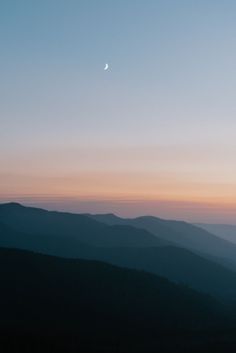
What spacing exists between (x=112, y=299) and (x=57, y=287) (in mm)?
13505

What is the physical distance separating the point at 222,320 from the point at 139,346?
131 ft

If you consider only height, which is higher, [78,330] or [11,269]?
[11,269]

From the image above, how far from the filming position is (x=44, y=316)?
109m

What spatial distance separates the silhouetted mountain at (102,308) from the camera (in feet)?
299

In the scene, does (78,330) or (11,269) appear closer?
(78,330)

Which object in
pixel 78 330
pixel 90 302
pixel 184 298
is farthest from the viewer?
pixel 184 298

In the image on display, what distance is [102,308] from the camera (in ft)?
388

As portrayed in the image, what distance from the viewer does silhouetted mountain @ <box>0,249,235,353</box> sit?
91.2 metres

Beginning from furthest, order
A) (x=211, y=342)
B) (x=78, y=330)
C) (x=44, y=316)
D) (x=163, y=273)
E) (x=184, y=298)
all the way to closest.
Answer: (x=163, y=273), (x=184, y=298), (x=44, y=316), (x=78, y=330), (x=211, y=342)

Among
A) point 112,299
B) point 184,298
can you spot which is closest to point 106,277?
point 112,299

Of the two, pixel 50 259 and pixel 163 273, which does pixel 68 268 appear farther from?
pixel 163 273

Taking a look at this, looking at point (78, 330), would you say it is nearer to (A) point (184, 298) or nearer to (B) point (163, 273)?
(A) point (184, 298)

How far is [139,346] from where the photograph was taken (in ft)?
288

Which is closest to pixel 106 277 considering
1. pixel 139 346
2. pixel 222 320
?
pixel 222 320
